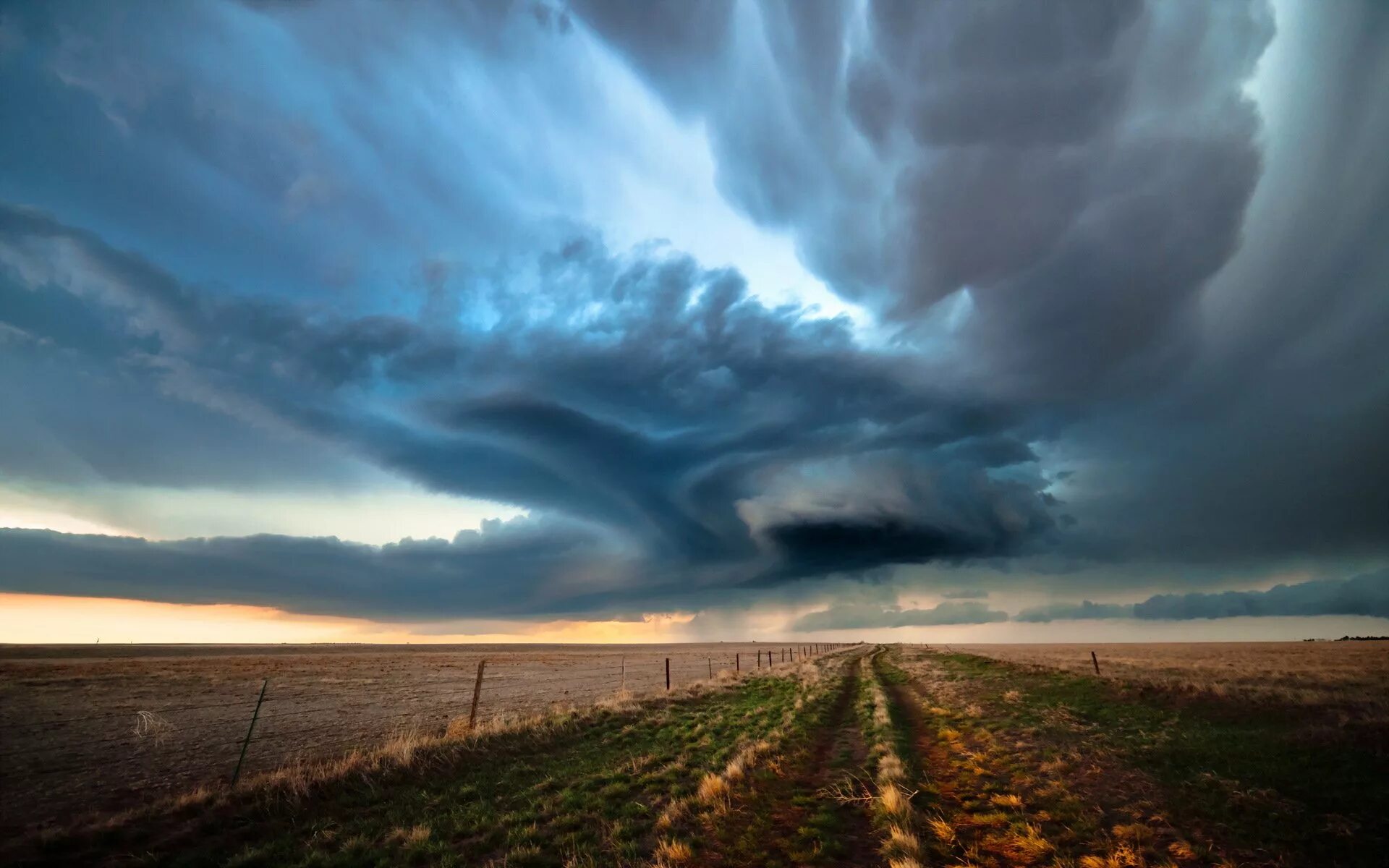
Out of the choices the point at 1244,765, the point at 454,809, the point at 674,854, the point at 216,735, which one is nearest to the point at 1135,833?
the point at 1244,765

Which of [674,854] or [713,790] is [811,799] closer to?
[713,790]

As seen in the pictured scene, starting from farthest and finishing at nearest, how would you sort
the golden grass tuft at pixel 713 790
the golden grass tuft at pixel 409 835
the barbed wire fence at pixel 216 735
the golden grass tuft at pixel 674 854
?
1. the barbed wire fence at pixel 216 735
2. the golden grass tuft at pixel 713 790
3. the golden grass tuft at pixel 409 835
4. the golden grass tuft at pixel 674 854

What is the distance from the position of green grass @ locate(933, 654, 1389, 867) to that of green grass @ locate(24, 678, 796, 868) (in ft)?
34.1

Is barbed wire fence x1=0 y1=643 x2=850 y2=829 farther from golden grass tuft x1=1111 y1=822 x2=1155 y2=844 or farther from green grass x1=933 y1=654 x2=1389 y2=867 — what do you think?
green grass x1=933 y1=654 x2=1389 y2=867

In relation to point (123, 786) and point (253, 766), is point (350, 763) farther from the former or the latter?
point (123, 786)

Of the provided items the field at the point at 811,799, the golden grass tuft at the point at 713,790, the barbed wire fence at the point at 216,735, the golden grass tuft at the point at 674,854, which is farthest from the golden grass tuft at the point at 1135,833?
the barbed wire fence at the point at 216,735

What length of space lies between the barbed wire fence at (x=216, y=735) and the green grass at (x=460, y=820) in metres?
1.87

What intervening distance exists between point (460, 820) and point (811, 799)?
7094 mm

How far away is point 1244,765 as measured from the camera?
14.3m

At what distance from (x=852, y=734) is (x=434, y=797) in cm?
1379

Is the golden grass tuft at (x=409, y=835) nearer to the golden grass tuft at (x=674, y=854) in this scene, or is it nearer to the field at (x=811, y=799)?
the field at (x=811, y=799)

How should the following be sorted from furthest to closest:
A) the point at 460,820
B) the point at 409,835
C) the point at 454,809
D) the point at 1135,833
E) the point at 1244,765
A: the point at 1244,765
the point at 454,809
the point at 460,820
the point at 409,835
the point at 1135,833

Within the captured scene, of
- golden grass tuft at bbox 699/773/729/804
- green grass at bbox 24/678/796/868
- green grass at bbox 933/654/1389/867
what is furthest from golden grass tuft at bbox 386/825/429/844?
green grass at bbox 933/654/1389/867

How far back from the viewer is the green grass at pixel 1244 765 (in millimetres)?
9812
